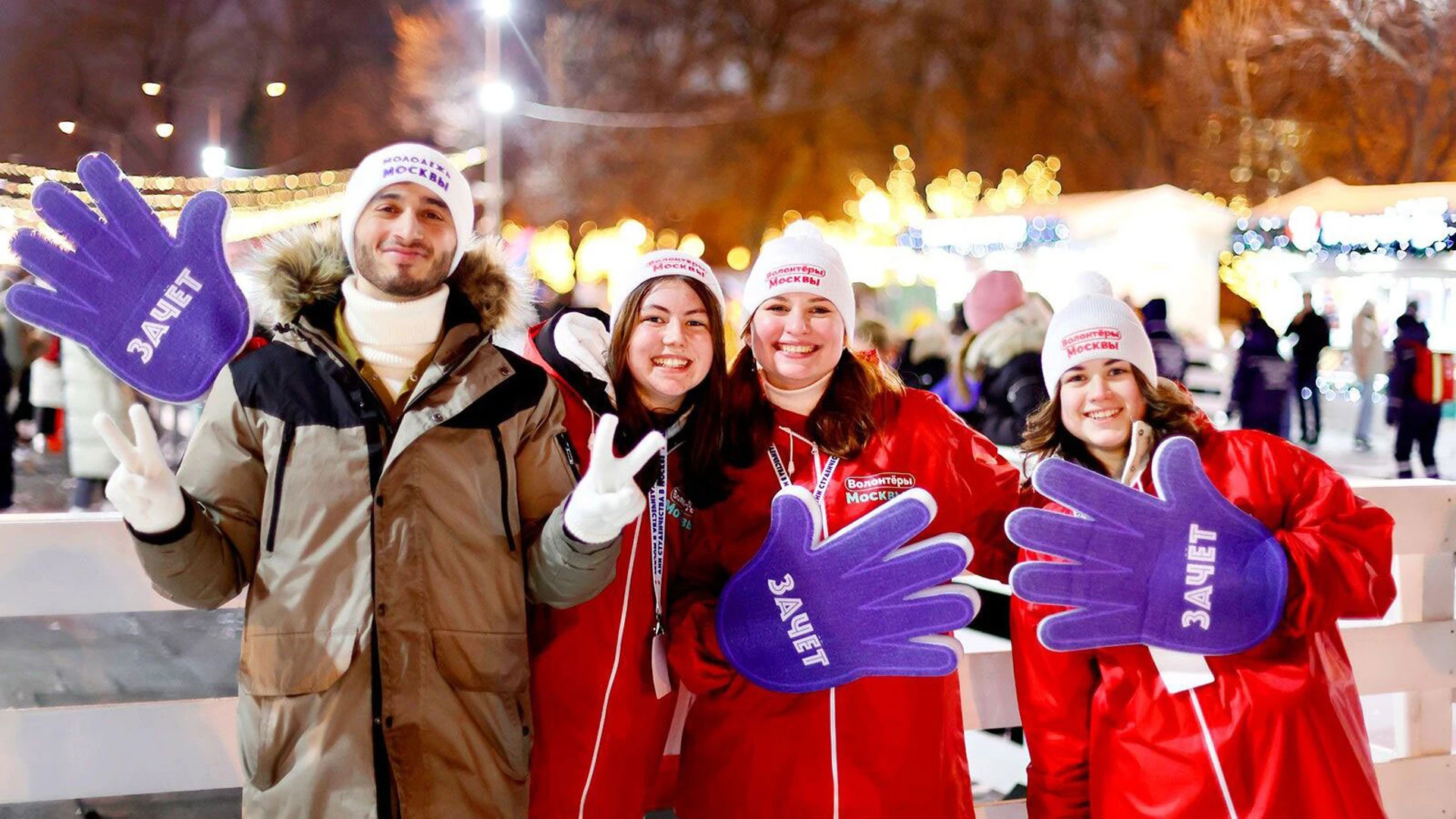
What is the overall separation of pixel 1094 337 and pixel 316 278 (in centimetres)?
168

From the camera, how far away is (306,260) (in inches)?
97.7

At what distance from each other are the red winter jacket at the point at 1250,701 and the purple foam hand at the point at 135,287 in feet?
6.03

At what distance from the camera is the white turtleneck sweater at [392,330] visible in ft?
7.86

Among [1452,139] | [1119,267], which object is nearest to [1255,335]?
[1119,267]

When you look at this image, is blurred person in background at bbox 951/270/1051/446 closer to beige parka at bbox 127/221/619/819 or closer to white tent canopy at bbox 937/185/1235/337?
beige parka at bbox 127/221/619/819

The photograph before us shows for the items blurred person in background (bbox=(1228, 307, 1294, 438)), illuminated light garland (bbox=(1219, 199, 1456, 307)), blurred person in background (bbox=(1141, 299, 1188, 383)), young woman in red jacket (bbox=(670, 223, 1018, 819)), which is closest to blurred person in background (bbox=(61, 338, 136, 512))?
young woman in red jacket (bbox=(670, 223, 1018, 819))

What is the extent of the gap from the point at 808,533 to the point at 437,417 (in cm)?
79

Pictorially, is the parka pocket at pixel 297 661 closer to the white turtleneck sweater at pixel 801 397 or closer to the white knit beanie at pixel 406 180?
the white knit beanie at pixel 406 180

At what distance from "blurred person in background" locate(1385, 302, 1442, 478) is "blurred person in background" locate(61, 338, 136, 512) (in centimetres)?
1109

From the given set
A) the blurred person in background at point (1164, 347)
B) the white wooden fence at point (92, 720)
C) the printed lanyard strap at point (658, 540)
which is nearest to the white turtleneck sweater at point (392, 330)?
the printed lanyard strap at point (658, 540)

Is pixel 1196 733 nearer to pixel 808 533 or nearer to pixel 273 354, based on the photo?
pixel 808 533

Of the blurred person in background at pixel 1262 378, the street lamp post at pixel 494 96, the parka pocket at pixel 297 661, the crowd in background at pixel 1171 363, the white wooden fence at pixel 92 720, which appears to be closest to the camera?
the parka pocket at pixel 297 661

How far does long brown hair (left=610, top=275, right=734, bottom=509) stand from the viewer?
2.74 metres

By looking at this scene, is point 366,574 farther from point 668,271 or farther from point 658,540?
point 668,271
